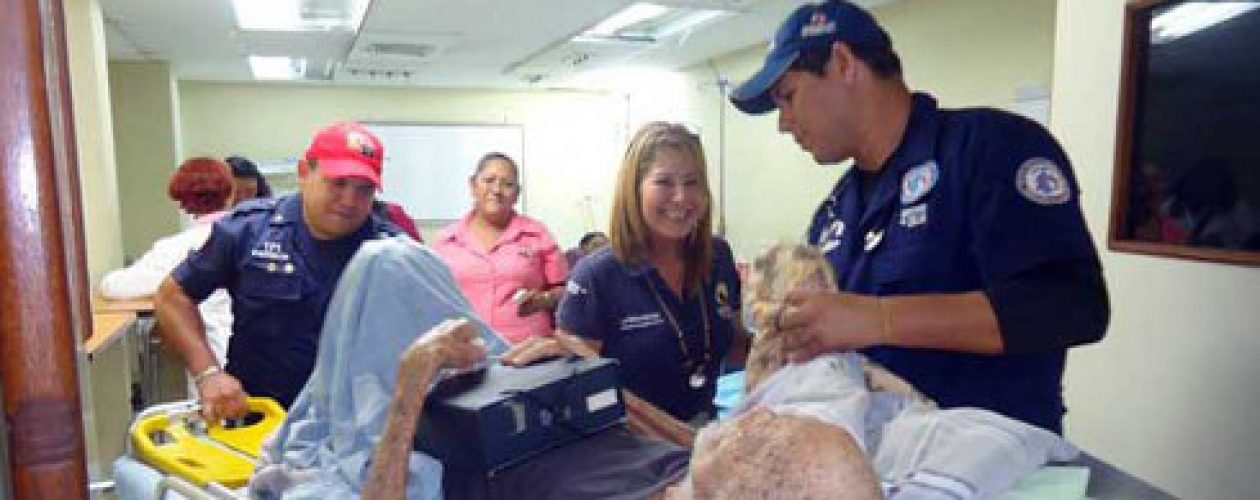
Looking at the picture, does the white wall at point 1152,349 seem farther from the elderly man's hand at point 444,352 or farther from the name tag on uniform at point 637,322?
the elderly man's hand at point 444,352

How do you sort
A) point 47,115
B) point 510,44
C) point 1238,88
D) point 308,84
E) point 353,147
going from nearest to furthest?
point 47,115 → point 1238,88 → point 353,147 → point 510,44 → point 308,84

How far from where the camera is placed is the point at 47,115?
1.23ft

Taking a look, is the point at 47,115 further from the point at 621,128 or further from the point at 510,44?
the point at 621,128

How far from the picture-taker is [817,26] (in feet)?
4.30

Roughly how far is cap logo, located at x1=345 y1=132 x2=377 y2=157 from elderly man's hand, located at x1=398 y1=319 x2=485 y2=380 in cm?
87

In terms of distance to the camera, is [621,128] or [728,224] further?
[621,128]

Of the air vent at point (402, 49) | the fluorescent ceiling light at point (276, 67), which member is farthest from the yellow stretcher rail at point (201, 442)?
the fluorescent ceiling light at point (276, 67)

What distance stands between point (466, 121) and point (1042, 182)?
753 cm

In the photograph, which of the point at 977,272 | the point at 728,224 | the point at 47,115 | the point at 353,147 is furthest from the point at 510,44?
the point at 47,115

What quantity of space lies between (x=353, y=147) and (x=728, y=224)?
443 centimetres

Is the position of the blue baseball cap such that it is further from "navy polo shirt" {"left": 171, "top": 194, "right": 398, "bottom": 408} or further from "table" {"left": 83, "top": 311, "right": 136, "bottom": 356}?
"table" {"left": 83, "top": 311, "right": 136, "bottom": 356}

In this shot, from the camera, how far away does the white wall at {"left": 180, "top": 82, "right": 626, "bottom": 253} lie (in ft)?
24.7

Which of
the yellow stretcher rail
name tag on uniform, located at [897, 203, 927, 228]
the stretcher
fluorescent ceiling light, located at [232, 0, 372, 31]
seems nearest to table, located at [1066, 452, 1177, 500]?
name tag on uniform, located at [897, 203, 927, 228]

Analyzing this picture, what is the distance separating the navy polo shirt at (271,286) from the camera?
2105mm
